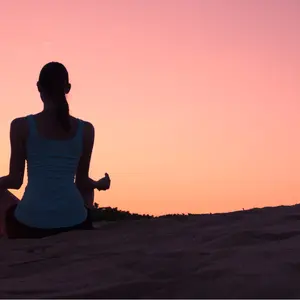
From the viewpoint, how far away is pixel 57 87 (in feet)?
17.5

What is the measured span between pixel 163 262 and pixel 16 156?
213 cm

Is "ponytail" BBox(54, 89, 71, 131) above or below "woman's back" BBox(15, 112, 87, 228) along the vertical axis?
above

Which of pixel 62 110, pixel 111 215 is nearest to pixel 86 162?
pixel 62 110

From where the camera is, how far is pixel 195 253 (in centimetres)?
390

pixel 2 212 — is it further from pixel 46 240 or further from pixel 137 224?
pixel 137 224

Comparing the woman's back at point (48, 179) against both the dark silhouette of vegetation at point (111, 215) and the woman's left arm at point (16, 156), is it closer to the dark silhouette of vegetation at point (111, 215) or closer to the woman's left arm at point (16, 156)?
the woman's left arm at point (16, 156)

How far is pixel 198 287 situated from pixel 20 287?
981 mm

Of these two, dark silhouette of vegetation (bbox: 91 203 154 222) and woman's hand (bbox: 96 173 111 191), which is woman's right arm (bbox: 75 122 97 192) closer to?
woman's hand (bbox: 96 173 111 191)

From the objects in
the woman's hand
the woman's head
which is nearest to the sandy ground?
the woman's hand

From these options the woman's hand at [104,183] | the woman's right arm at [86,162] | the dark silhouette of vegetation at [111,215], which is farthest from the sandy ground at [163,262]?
the dark silhouette of vegetation at [111,215]

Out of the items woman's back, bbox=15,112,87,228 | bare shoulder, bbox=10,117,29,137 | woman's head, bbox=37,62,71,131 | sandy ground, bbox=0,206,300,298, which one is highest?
woman's head, bbox=37,62,71,131

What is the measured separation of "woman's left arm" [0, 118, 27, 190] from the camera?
17.5 feet

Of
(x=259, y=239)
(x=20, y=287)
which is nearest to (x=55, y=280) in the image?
(x=20, y=287)

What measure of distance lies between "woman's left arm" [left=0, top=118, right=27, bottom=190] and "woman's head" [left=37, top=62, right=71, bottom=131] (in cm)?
30
